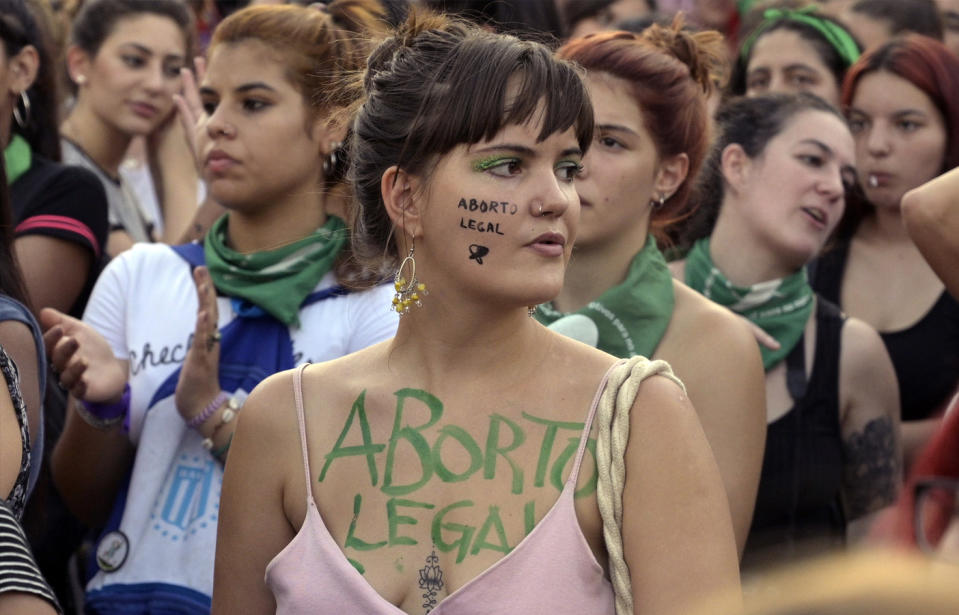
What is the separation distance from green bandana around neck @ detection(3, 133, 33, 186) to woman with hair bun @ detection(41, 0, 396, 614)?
0.73 metres

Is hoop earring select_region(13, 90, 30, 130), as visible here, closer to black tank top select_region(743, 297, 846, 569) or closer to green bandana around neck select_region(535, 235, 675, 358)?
green bandana around neck select_region(535, 235, 675, 358)

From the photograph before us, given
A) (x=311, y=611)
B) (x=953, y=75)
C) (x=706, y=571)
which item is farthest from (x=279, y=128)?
(x=953, y=75)

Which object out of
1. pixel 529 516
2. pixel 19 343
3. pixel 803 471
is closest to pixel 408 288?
pixel 529 516

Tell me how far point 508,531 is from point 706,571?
35 centimetres

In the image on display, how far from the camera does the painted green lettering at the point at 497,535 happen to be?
2396 mm

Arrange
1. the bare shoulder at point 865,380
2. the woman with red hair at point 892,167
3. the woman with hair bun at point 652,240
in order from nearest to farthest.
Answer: the woman with hair bun at point 652,240 → the bare shoulder at point 865,380 → the woman with red hair at point 892,167

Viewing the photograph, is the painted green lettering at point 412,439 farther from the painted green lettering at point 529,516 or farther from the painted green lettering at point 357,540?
the painted green lettering at point 529,516

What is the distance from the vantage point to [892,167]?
4789 millimetres

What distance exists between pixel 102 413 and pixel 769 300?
198cm

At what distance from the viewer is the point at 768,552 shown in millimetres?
3799

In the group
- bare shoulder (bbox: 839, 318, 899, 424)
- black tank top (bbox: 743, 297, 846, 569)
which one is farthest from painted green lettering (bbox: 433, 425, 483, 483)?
bare shoulder (bbox: 839, 318, 899, 424)

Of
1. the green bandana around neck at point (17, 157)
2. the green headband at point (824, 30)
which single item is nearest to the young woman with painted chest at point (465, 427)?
the green bandana around neck at point (17, 157)

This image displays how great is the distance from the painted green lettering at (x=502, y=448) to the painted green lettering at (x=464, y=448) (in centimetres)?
2

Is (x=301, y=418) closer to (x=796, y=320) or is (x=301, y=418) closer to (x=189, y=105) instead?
(x=796, y=320)
